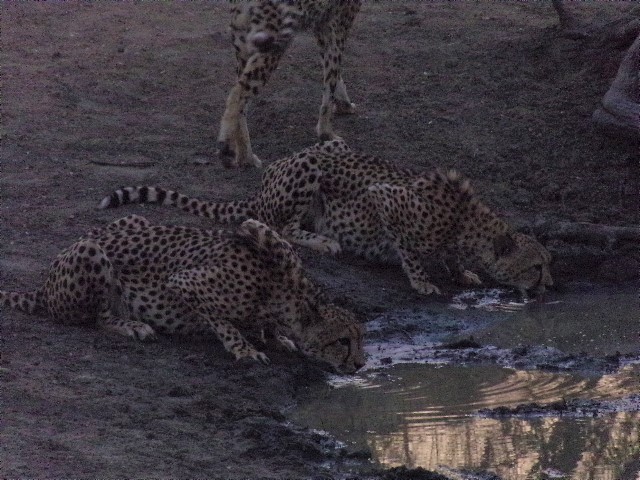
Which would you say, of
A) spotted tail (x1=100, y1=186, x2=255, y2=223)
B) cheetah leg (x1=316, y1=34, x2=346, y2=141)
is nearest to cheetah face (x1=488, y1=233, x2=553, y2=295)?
spotted tail (x1=100, y1=186, x2=255, y2=223)

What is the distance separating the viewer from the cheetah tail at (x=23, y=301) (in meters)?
6.14

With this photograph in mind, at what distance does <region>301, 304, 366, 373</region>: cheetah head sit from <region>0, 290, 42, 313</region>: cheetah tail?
4.29 feet

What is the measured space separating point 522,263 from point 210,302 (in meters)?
2.18

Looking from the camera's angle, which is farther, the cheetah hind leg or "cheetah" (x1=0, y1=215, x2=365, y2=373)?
the cheetah hind leg

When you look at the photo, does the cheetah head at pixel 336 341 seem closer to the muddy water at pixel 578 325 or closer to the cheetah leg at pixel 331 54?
the muddy water at pixel 578 325

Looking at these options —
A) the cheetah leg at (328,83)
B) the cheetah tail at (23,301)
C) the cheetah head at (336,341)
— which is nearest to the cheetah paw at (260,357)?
the cheetah head at (336,341)

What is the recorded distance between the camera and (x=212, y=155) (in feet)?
29.7

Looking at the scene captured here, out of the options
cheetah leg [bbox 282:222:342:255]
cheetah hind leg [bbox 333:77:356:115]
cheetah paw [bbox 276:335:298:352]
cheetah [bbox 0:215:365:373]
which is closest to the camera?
cheetah [bbox 0:215:365:373]

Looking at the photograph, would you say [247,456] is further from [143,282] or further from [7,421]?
[143,282]

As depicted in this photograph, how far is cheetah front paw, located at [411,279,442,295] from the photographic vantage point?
745 cm

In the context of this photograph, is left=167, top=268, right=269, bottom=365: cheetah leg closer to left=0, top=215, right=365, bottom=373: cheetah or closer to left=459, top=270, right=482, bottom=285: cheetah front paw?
left=0, top=215, right=365, bottom=373: cheetah

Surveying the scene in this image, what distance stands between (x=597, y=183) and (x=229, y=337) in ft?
12.3

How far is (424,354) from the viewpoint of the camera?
6.48 metres

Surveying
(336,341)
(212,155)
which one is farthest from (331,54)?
(336,341)
